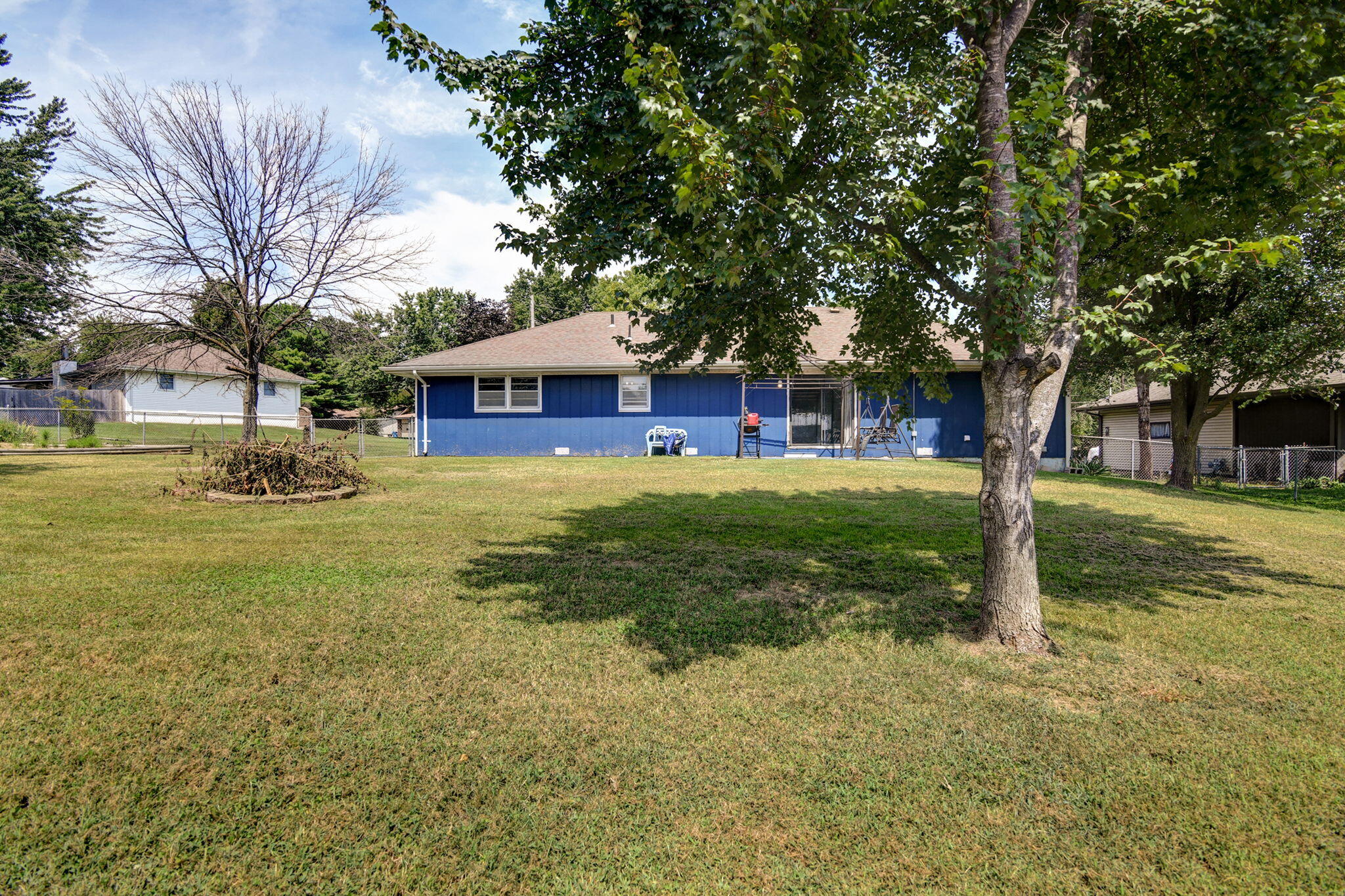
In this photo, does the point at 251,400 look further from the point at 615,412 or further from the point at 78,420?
the point at 78,420

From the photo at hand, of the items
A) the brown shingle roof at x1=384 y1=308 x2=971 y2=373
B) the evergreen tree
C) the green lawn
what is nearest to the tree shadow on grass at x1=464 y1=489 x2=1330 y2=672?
the green lawn

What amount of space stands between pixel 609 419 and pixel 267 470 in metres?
9.37

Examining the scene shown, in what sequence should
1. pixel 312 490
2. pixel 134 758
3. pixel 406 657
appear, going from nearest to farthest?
pixel 134 758, pixel 406 657, pixel 312 490

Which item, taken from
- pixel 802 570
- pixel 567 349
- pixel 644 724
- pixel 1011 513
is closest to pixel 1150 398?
pixel 567 349

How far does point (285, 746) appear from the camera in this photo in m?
2.67

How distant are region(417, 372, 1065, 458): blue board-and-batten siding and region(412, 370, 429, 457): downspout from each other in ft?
0.13

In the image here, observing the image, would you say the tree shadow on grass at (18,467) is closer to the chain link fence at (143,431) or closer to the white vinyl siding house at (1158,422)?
the chain link fence at (143,431)

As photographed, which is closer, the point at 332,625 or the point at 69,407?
the point at 332,625

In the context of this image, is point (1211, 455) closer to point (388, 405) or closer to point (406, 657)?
point (406, 657)

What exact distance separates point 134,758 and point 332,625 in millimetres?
1539

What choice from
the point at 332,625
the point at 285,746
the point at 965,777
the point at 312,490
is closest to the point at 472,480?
the point at 312,490

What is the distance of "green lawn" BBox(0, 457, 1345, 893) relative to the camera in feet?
6.91

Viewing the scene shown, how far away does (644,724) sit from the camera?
9.76 ft

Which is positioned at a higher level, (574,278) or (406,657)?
(574,278)
